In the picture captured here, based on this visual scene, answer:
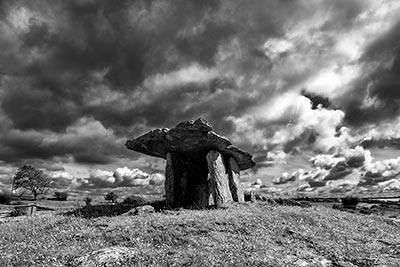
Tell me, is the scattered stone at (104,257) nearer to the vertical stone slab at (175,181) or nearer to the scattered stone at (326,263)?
the scattered stone at (326,263)

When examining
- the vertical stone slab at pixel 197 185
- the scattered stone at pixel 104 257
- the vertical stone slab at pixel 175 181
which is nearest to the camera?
the scattered stone at pixel 104 257

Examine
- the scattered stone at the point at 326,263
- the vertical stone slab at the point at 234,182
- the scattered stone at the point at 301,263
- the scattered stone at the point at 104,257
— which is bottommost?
the scattered stone at the point at 326,263

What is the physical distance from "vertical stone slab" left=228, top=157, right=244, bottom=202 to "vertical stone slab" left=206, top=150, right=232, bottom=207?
0.83 metres

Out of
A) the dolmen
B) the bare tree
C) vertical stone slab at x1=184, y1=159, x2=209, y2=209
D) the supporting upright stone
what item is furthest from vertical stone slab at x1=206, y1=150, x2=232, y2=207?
the bare tree

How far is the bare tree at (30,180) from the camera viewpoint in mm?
72181

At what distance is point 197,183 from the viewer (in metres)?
25.7

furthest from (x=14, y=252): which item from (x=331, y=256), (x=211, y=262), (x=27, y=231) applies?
(x=331, y=256)

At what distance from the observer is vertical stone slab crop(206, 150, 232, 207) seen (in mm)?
20578

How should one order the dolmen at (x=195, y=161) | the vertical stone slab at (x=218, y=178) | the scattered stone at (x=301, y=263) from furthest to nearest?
the dolmen at (x=195, y=161)
the vertical stone slab at (x=218, y=178)
the scattered stone at (x=301, y=263)

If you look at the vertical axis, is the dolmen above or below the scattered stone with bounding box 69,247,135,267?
above

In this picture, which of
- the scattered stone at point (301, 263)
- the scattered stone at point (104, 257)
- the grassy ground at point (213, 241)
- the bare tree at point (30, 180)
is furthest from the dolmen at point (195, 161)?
the bare tree at point (30, 180)

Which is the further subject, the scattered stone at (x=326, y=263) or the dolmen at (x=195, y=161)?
the dolmen at (x=195, y=161)

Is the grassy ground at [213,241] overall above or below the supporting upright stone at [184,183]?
below

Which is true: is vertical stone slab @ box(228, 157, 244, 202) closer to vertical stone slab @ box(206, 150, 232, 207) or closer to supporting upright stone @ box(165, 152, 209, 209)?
vertical stone slab @ box(206, 150, 232, 207)
